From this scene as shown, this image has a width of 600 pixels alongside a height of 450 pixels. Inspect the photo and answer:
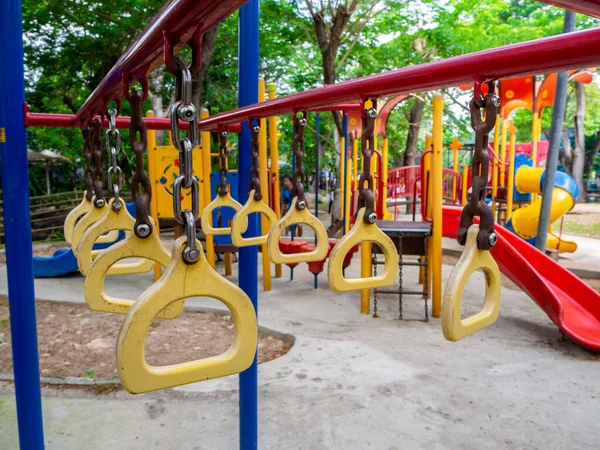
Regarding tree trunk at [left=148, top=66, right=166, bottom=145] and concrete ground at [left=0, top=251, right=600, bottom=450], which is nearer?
concrete ground at [left=0, top=251, right=600, bottom=450]

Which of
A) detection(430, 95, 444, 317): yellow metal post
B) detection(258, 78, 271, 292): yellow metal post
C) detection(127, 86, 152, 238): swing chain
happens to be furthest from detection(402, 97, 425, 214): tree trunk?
detection(127, 86, 152, 238): swing chain

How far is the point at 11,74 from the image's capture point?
175 centimetres

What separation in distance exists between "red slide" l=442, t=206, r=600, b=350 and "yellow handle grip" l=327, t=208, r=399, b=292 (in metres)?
3.11

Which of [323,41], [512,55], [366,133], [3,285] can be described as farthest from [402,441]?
[323,41]

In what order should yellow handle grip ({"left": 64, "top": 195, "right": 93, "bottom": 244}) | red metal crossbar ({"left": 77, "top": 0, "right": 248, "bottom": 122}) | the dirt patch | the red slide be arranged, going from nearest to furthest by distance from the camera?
red metal crossbar ({"left": 77, "top": 0, "right": 248, "bottom": 122}) → yellow handle grip ({"left": 64, "top": 195, "right": 93, "bottom": 244}) → the dirt patch → the red slide

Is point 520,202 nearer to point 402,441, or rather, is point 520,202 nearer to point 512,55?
point 402,441

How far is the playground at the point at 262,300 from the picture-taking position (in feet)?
3.10

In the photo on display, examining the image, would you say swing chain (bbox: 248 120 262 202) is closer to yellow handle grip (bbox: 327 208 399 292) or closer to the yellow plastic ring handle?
yellow handle grip (bbox: 327 208 399 292)

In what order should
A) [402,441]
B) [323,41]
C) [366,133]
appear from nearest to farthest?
1. [366,133]
2. [402,441]
3. [323,41]

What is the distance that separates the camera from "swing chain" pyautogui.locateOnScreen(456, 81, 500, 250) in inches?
38.4

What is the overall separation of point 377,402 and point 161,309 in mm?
2227

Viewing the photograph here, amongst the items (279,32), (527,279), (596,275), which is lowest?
(596,275)

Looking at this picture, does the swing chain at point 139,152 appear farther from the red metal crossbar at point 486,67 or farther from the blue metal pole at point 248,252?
the blue metal pole at point 248,252

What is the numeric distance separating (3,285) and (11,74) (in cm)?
479
